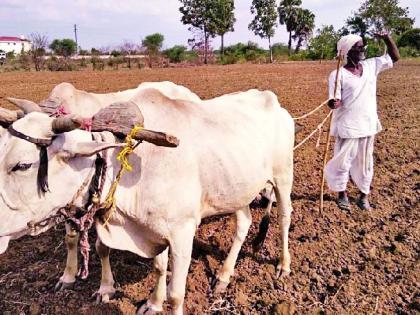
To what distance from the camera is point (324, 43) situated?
1480 inches

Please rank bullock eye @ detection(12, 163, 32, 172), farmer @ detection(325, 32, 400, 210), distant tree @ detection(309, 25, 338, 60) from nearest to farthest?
bullock eye @ detection(12, 163, 32, 172) → farmer @ detection(325, 32, 400, 210) → distant tree @ detection(309, 25, 338, 60)

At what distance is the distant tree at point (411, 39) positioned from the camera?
41.1 metres

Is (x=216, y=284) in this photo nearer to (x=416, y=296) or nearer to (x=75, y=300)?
(x=75, y=300)

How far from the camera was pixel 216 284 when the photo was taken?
13.0ft

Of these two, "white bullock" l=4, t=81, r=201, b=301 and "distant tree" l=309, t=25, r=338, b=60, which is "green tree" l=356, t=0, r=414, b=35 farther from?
"white bullock" l=4, t=81, r=201, b=301

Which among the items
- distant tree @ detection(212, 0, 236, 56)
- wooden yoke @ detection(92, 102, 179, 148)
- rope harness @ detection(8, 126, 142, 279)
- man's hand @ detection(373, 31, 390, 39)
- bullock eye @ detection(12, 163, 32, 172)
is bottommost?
rope harness @ detection(8, 126, 142, 279)

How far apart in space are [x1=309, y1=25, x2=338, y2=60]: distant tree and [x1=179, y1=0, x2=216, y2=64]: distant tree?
980 centimetres

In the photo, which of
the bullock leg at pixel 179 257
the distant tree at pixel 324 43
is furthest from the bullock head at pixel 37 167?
the distant tree at pixel 324 43

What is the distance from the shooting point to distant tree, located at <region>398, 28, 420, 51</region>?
41062mm

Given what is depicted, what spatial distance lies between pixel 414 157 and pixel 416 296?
3.83m

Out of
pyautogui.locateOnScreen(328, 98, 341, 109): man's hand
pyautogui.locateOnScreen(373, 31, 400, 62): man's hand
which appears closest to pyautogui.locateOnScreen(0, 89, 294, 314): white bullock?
pyautogui.locateOnScreen(328, 98, 341, 109): man's hand

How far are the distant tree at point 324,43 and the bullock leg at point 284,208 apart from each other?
34996 mm

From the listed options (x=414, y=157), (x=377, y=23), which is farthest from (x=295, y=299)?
(x=377, y=23)

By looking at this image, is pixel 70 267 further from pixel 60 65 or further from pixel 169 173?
pixel 60 65
